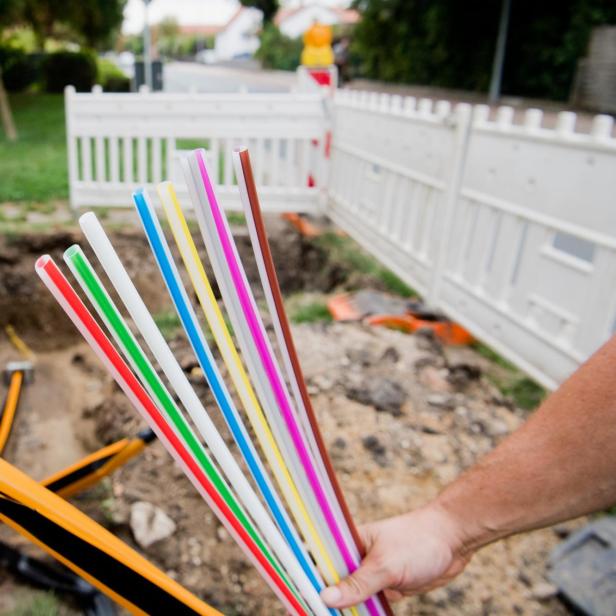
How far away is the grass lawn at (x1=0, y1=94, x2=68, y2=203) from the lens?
5.71 meters

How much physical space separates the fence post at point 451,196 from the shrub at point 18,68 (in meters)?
17.7

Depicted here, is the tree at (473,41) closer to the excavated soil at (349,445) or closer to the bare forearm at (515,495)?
the excavated soil at (349,445)

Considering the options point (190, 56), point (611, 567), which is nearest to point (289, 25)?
point (190, 56)

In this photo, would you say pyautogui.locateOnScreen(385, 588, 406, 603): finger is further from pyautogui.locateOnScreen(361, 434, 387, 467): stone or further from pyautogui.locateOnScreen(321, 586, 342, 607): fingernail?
pyautogui.locateOnScreen(361, 434, 387, 467): stone

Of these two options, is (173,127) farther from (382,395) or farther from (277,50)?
(277,50)

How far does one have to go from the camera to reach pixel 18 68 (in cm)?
1775

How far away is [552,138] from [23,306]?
363 centimetres

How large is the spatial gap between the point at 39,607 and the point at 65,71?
18.3 meters

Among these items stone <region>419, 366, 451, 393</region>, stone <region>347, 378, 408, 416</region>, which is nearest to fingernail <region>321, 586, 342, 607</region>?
stone <region>347, 378, 408, 416</region>

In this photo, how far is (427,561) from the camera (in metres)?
0.91

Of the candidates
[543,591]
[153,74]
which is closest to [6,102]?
[153,74]

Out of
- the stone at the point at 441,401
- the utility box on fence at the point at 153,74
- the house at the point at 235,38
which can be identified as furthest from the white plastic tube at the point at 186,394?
the house at the point at 235,38

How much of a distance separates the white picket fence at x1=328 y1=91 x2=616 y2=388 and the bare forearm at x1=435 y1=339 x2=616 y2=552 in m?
1.83

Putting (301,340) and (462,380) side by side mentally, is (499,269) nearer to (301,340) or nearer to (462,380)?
(462,380)
